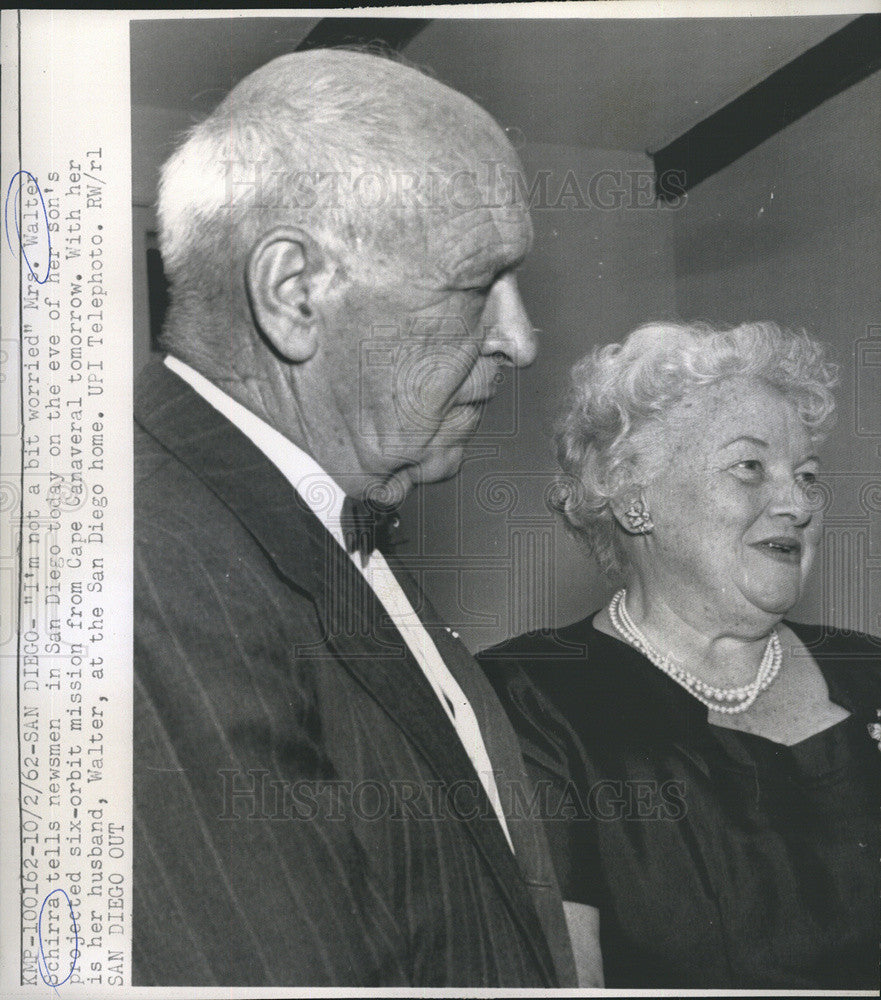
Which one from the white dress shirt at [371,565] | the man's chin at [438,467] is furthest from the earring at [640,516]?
the white dress shirt at [371,565]

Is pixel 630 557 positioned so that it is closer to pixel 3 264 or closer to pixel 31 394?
pixel 31 394

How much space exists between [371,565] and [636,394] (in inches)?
21.9

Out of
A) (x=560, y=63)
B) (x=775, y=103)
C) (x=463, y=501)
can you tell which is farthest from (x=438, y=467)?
(x=775, y=103)

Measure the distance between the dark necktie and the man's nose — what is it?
34 centimetres

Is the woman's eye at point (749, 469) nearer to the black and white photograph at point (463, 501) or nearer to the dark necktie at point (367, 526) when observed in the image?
the black and white photograph at point (463, 501)

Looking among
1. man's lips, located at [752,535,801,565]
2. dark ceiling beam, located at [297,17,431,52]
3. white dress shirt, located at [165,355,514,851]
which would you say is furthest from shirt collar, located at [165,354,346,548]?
man's lips, located at [752,535,801,565]

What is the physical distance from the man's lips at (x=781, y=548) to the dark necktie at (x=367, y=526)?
2.11ft

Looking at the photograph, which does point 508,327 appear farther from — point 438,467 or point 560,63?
point 560,63

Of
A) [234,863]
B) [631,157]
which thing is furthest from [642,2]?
[234,863]

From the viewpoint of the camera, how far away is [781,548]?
1.78 metres

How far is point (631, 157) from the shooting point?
181 centimetres

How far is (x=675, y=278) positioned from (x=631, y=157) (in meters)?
0.24

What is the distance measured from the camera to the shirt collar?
5.51 feet

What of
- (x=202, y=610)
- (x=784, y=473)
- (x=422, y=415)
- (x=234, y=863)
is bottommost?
(x=234, y=863)
